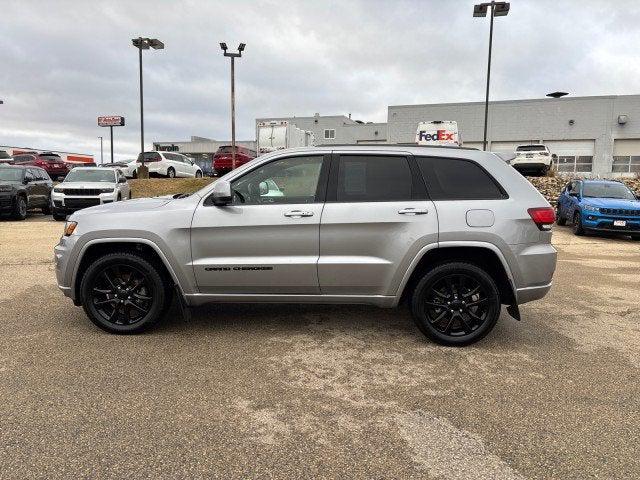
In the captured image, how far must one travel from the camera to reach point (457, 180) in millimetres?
4422

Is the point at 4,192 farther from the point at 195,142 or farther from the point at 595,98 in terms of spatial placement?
the point at 195,142

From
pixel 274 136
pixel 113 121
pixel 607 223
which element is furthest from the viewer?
pixel 113 121

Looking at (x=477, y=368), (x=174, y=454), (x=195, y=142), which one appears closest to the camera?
(x=174, y=454)

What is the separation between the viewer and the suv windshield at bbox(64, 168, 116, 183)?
1516 centimetres

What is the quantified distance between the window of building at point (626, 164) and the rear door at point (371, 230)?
36641mm

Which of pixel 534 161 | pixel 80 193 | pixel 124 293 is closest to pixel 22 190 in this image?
pixel 80 193

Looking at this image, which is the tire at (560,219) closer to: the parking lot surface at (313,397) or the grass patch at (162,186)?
the parking lot surface at (313,397)

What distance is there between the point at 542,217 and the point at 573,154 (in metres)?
35.5

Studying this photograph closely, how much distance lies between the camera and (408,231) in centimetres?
427

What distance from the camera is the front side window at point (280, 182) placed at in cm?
444

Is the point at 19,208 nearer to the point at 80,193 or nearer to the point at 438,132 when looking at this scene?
the point at 80,193

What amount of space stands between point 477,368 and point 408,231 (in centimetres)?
128

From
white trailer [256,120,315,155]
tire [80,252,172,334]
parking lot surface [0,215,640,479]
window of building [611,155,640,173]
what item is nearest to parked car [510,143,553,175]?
white trailer [256,120,315,155]

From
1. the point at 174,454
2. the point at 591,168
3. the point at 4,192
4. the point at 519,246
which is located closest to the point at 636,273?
the point at 519,246
